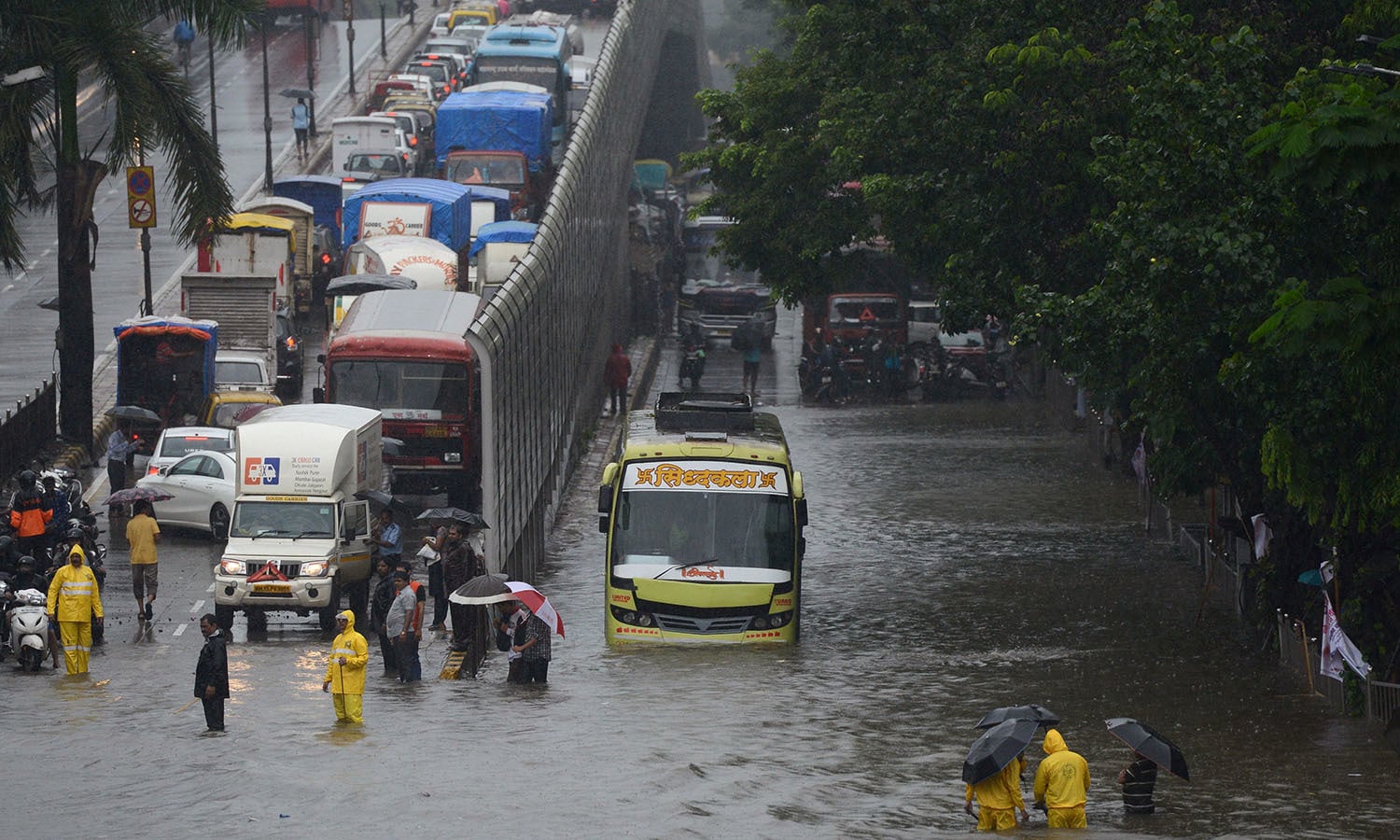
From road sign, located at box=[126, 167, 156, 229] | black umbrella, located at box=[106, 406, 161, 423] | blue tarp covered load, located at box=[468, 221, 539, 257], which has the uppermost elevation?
road sign, located at box=[126, 167, 156, 229]

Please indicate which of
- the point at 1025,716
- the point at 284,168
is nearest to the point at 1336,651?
the point at 1025,716

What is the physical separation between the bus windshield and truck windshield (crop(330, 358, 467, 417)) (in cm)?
1116

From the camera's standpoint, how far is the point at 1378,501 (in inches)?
750

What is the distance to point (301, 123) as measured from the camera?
221 feet

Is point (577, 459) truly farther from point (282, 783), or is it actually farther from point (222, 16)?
point (282, 783)

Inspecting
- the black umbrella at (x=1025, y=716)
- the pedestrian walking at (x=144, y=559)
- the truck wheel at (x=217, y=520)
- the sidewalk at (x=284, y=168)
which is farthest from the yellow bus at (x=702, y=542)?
the sidewalk at (x=284, y=168)

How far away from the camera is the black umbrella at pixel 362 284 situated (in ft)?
142

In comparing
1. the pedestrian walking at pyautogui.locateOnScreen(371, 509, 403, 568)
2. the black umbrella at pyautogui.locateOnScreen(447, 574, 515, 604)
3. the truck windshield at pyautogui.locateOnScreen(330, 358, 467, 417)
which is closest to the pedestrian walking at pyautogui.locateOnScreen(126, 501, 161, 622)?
the pedestrian walking at pyautogui.locateOnScreen(371, 509, 403, 568)

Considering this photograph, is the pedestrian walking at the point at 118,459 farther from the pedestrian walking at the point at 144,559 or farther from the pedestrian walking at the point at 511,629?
the pedestrian walking at the point at 511,629

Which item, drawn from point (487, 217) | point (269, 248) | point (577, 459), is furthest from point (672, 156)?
point (577, 459)

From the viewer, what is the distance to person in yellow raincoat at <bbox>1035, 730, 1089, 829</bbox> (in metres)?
14.5

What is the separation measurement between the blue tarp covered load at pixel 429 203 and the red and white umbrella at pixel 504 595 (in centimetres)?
2967

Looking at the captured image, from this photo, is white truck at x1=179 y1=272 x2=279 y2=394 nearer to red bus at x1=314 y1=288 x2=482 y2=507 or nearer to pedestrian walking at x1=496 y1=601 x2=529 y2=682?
red bus at x1=314 y1=288 x2=482 y2=507

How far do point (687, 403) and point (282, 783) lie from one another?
478 inches
